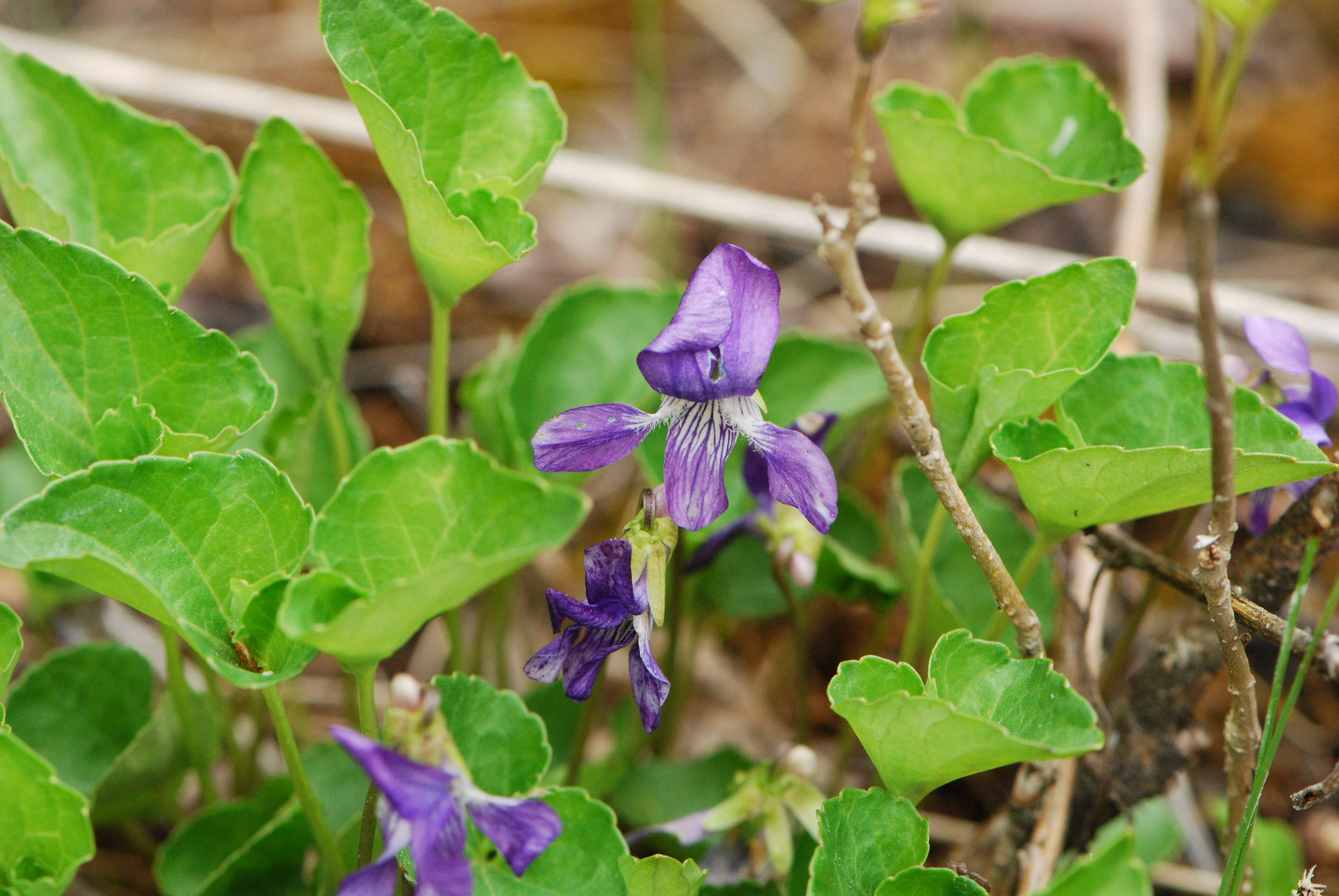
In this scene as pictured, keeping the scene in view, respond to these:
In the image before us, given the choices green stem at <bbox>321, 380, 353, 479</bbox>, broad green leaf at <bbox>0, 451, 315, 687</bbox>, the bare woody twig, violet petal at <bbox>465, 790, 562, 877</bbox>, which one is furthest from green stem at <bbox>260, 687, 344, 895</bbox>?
the bare woody twig

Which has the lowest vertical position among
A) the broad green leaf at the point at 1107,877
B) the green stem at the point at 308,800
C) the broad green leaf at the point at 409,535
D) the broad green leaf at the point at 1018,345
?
the green stem at the point at 308,800

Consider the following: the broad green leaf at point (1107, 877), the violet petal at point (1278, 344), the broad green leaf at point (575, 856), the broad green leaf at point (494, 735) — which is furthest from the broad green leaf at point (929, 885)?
the violet petal at point (1278, 344)

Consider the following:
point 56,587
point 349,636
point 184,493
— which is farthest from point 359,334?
point 349,636

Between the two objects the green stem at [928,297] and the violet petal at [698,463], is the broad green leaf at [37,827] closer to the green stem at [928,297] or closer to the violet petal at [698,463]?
the violet petal at [698,463]

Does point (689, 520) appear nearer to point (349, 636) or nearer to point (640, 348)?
point (349, 636)

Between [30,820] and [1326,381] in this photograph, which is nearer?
[30,820]

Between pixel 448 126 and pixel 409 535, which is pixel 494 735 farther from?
pixel 448 126

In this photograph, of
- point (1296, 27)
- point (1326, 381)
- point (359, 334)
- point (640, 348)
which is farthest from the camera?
point (1296, 27)
